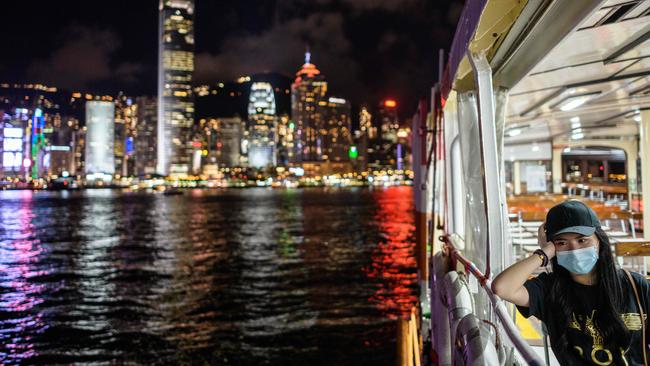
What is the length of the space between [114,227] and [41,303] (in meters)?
31.2

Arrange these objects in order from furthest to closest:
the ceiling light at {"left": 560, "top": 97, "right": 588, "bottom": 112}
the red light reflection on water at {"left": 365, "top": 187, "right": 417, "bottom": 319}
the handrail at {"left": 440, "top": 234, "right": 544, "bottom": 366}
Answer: the red light reflection on water at {"left": 365, "top": 187, "right": 417, "bottom": 319} → the ceiling light at {"left": 560, "top": 97, "right": 588, "bottom": 112} → the handrail at {"left": 440, "top": 234, "right": 544, "bottom": 366}

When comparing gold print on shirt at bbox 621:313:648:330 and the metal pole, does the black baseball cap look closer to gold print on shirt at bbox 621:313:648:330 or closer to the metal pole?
gold print on shirt at bbox 621:313:648:330

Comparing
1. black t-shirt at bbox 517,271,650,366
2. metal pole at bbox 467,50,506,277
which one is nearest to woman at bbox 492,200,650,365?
black t-shirt at bbox 517,271,650,366

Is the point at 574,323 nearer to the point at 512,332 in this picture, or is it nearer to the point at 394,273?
the point at 512,332

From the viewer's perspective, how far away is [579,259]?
2162mm

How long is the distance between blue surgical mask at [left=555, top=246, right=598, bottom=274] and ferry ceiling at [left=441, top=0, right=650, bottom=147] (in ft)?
4.26

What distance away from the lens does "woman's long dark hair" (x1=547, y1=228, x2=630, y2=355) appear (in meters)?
2.10

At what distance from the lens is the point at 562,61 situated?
4184mm

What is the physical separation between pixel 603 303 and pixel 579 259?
0.71ft

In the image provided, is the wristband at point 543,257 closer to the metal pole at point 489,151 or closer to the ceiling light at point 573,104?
the metal pole at point 489,151

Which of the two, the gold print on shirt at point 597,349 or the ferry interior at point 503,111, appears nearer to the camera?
the gold print on shirt at point 597,349

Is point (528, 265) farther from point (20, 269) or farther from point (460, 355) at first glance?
point (20, 269)

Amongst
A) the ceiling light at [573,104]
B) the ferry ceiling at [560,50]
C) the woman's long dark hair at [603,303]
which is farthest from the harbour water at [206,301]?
the woman's long dark hair at [603,303]

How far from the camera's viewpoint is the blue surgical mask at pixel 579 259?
7.06ft
